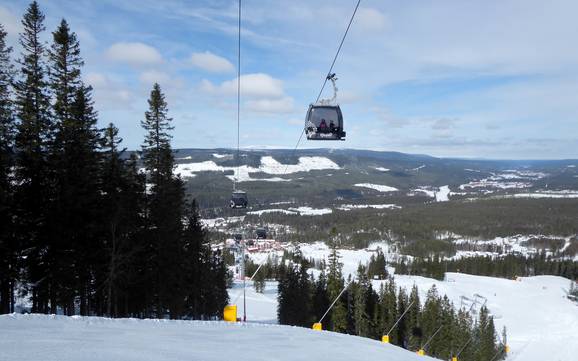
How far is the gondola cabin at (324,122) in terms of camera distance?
14148mm

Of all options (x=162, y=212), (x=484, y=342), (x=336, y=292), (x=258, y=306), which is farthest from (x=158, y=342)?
(x=484, y=342)

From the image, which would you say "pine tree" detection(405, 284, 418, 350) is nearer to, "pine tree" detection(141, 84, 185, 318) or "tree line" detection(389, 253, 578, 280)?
"pine tree" detection(141, 84, 185, 318)

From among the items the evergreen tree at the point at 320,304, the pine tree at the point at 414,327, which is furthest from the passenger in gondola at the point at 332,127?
the pine tree at the point at 414,327

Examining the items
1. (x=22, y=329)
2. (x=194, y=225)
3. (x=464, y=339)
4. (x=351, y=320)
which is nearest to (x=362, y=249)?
(x=464, y=339)

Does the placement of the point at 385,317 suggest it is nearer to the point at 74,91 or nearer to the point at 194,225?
the point at 194,225

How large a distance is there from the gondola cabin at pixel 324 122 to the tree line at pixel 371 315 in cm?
2685

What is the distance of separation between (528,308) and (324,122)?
118694 millimetres

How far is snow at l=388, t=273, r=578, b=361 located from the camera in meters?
79.8

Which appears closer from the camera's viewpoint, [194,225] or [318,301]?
[194,225]

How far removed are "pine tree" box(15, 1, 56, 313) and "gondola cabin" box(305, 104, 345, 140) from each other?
41.5 ft

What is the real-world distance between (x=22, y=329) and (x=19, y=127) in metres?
15.7

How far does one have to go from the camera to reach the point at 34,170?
732 inches

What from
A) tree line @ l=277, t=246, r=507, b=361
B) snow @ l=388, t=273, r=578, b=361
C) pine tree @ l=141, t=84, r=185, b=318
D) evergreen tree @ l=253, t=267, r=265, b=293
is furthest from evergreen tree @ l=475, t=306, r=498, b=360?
pine tree @ l=141, t=84, r=185, b=318

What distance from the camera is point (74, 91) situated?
21.2 meters
